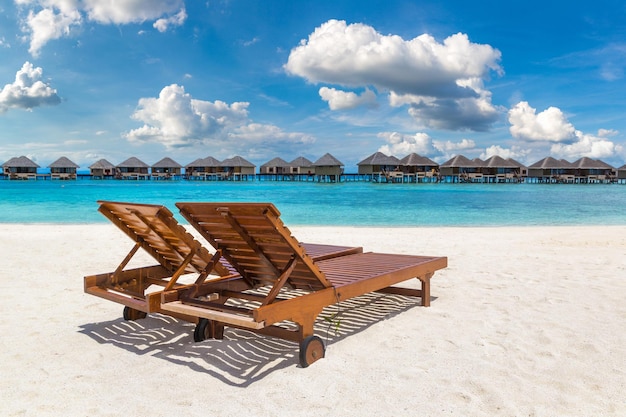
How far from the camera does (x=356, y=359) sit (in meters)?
3.07

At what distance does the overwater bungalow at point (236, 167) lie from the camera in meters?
66.8

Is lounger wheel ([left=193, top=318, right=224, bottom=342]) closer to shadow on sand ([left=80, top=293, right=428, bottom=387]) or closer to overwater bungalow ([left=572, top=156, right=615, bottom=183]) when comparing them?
shadow on sand ([left=80, top=293, right=428, bottom=387])

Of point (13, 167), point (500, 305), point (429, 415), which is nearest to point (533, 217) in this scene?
point (500, 305)

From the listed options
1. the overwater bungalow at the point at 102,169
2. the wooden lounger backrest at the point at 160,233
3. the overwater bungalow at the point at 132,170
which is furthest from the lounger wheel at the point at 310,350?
the overwater bungalow at the point at 102,169

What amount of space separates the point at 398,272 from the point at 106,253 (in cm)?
534

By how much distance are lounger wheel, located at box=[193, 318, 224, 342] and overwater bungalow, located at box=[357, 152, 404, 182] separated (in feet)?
176

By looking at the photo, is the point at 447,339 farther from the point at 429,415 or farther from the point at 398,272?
the point at 429,415

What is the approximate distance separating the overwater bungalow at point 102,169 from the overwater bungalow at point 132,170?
4.85ft

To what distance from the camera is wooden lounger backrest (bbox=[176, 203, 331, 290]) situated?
2.77m

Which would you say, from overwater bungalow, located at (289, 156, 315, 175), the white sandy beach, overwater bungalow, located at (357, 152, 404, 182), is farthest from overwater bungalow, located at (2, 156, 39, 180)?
the white sandy beach

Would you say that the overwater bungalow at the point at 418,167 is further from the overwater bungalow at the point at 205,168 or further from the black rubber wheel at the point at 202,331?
the black rubber wheel at the point at 202,331

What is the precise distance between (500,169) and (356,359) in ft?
210

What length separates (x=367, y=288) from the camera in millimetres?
3520

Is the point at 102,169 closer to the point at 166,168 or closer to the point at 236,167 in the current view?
the point at 166,168
